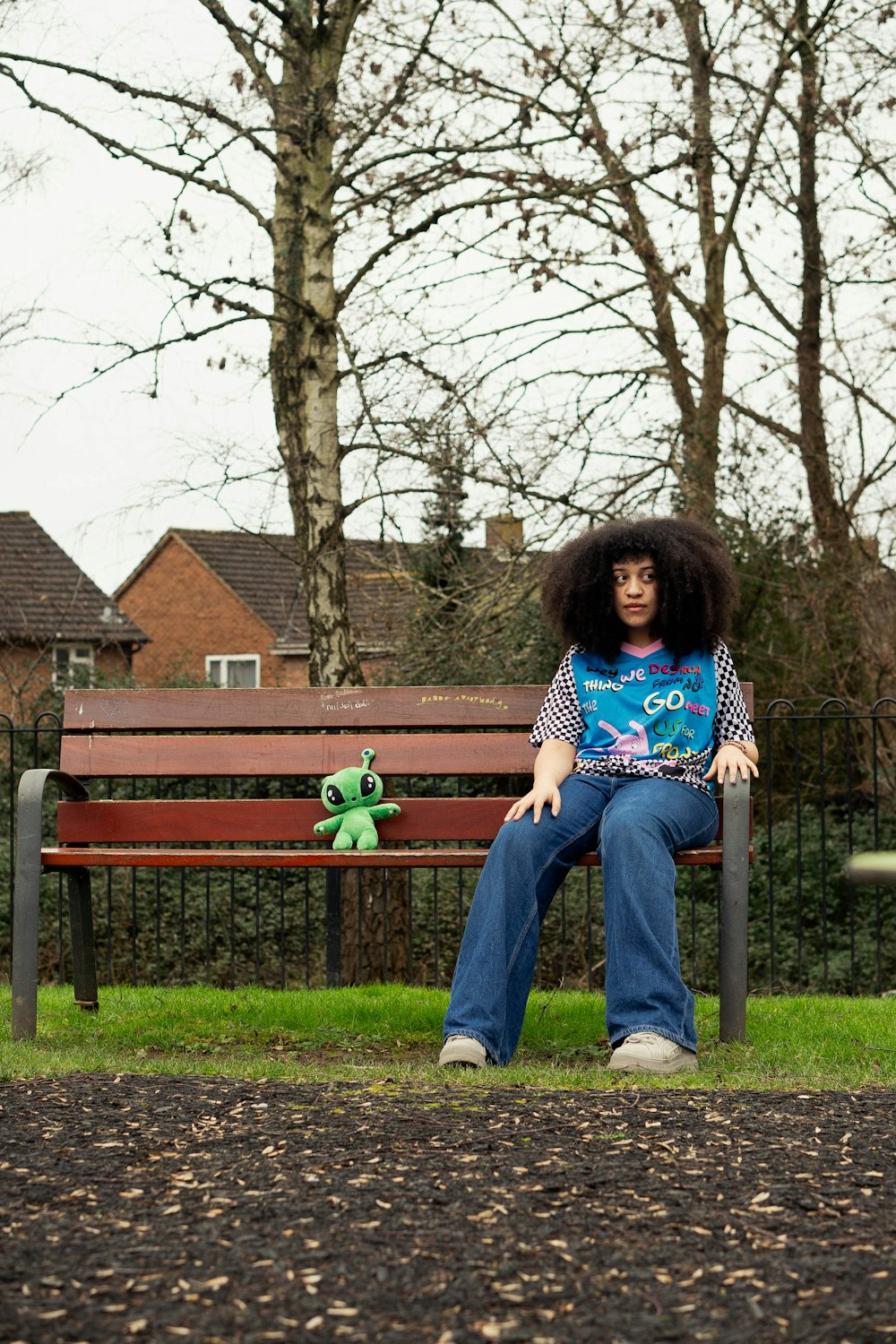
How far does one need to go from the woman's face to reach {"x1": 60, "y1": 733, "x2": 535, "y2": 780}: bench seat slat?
0.69 meters

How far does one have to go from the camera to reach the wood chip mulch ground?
2.05 meters

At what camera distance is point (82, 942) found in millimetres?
5168

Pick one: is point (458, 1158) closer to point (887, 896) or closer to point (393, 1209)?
point (393, 1209)

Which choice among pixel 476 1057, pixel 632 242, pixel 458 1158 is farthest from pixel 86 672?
pixel 458 1158

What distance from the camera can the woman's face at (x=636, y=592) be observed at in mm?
4629

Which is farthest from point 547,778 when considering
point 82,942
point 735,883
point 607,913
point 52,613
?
point 52,613

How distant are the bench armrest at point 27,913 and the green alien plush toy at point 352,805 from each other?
0.95 m

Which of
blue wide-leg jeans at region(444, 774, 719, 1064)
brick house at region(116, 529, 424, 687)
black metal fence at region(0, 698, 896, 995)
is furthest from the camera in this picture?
brick house at region(116, 529, 424, 687)

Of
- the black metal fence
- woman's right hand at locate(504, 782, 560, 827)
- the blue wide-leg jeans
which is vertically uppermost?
woman's right hand at locate(504, 782, 560, 827)

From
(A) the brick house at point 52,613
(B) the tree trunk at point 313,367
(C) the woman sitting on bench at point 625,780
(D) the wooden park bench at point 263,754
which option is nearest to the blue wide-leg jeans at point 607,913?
(C) the woman sitting on bench at point 625,780

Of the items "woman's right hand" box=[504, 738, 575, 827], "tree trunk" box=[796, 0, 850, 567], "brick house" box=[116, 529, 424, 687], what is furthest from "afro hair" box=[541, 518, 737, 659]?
"brick house" box=[116, 529, 424, 687]

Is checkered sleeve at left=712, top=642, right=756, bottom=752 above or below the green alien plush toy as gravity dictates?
above

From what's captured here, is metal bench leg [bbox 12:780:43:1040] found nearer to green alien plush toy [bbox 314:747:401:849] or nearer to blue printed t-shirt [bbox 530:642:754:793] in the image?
green alien plush toy [bbox 314:747:401:849]

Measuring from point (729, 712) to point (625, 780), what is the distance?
1.33 ft
